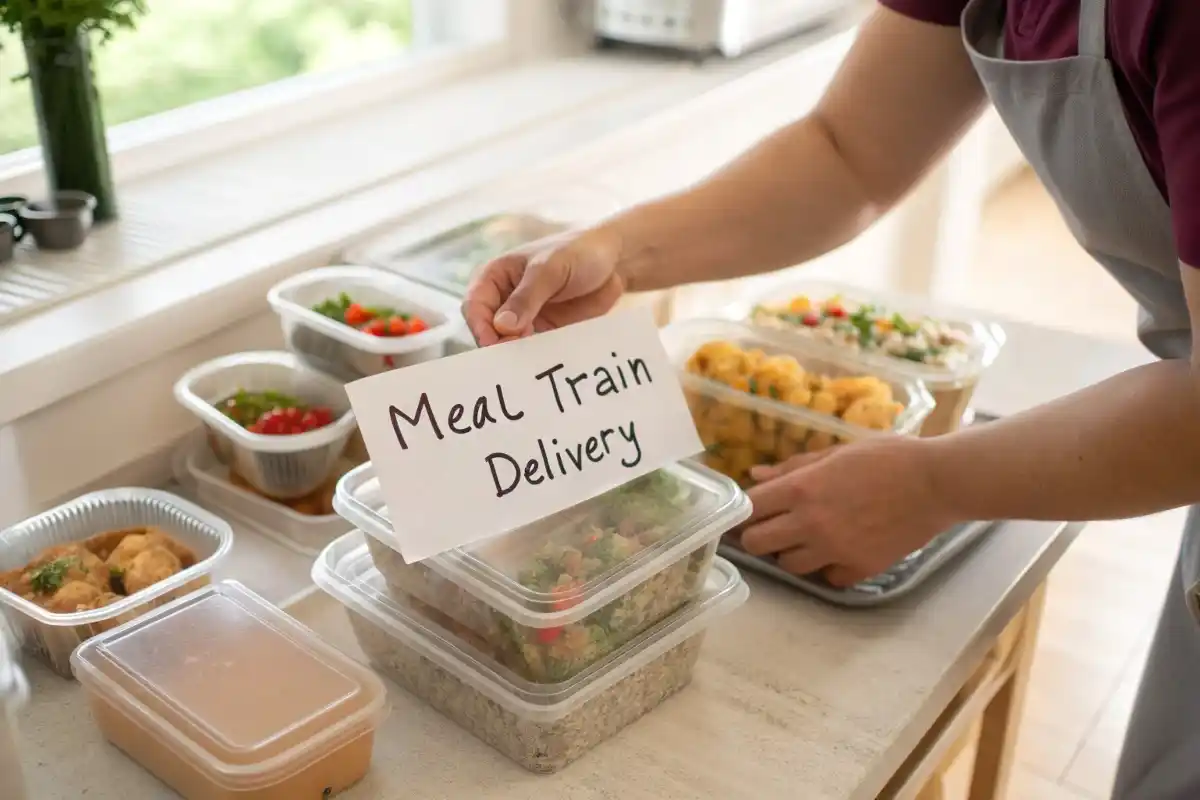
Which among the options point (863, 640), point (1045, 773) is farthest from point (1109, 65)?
point (1045, 773)

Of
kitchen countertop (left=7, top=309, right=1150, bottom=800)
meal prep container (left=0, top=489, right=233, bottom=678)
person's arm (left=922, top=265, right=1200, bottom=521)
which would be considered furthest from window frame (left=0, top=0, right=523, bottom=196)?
person's arm (left=922, top=265, right=1200, bottom=521)

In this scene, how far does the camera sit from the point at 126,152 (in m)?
1.28

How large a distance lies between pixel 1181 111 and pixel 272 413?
27.9 inches

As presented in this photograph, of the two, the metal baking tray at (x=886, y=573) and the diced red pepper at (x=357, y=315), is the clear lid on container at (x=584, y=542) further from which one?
the diced red pepper at (x=357, y=315)

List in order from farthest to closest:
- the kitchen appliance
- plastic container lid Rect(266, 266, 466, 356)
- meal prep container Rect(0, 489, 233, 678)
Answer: the kitchen appliance
plastic container lid Rect(266, 266, 466, 356)
meal prep container Rect(0, 489, 233, 678)

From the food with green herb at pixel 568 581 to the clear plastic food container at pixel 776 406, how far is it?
0.59ft

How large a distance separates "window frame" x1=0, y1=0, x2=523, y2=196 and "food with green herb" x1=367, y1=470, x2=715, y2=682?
0.73 meters

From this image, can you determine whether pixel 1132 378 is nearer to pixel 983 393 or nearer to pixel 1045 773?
pixel 983 393

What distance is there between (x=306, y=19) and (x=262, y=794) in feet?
3.84

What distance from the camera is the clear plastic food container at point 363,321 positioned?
1.00 metres

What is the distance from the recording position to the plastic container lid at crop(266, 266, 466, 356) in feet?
3.26

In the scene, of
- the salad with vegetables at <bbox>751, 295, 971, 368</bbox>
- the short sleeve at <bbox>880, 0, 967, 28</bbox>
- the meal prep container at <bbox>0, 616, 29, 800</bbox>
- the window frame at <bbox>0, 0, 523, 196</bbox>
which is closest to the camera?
the meal prep container at <bbox>0, 616, 29, 800</bbox>

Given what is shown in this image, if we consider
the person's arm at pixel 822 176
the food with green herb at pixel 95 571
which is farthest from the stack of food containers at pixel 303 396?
the person's arm at pixel 822 176

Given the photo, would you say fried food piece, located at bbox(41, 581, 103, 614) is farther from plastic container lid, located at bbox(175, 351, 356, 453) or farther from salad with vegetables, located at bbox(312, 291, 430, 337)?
salad with vegetables, located at bbox(312, 291, 430, 337)
